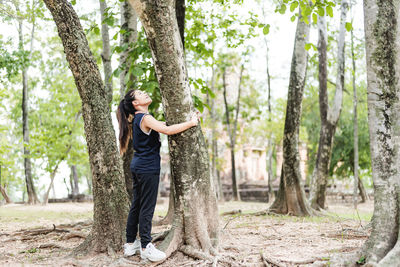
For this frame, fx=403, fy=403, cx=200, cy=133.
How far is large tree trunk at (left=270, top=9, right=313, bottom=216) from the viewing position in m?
10.2

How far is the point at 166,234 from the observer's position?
5406mm

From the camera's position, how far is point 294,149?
10297mm

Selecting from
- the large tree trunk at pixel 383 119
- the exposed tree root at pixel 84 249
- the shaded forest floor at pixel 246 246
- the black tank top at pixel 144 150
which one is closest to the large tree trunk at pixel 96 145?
the exposed tree root at pixel 84 249

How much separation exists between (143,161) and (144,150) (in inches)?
5.5

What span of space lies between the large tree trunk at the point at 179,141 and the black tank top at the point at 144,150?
252 millimetres

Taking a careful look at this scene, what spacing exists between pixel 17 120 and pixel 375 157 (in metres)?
30.5

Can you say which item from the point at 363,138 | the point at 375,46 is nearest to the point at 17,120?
the point at 363,138

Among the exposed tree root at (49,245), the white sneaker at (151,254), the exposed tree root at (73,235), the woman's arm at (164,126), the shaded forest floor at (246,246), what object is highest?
the woman's arm at (164,126)

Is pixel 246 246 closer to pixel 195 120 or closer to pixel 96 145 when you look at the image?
pixel 195 120

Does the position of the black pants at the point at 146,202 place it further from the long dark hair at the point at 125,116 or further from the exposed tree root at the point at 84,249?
the exposed tree root at the point at 84,249

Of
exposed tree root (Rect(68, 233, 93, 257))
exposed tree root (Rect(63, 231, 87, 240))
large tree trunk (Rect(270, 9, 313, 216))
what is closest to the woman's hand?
exposed tree root (Rect(68, 233, 93, 257))

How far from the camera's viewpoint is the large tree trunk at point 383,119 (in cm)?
402

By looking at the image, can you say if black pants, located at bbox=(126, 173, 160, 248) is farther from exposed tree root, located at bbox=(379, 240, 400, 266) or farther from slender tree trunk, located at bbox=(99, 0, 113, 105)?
slender tree trunk, located at bbox=(99, 0, 113, 105)

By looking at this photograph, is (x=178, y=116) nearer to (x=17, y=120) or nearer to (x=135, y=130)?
(x=135, y=130)
